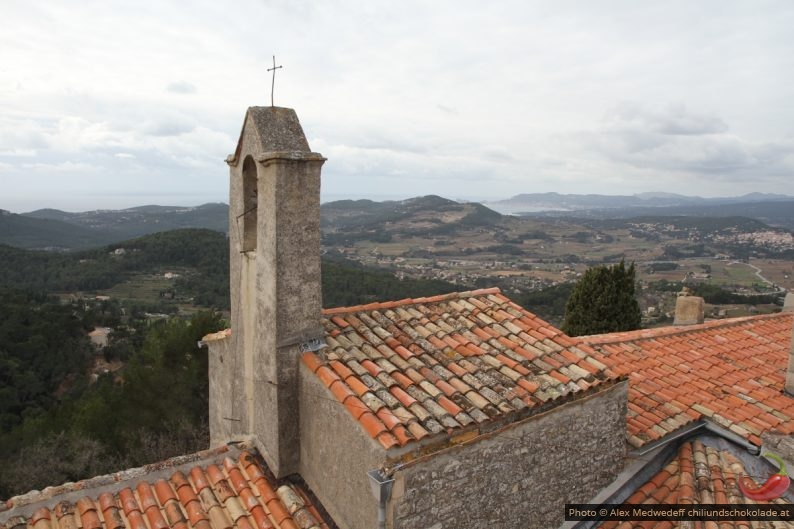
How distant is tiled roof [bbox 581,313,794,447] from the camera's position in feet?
21.7

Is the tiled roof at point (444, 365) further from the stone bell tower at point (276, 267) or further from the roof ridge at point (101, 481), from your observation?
the roof ridge at point (101, 481)

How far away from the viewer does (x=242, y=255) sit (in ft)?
18.8

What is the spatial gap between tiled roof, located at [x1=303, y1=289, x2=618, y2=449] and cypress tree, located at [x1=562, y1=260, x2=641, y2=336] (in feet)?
45.6

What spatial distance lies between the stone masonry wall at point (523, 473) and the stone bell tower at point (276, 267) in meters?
1.65

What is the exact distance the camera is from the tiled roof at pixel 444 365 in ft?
14.7

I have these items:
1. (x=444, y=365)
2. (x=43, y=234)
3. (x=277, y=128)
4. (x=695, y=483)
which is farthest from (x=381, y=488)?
(x=43, y=234)

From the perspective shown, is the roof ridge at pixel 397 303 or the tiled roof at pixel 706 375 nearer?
the roof ridge at pixel 397 303

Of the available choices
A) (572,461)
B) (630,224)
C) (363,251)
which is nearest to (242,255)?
(572,461)

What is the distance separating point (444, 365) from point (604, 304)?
1587cm

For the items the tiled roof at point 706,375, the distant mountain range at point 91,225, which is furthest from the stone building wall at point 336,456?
the distant mountain range at point 91,225

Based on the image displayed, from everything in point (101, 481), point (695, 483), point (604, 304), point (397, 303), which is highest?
point (397, 303)

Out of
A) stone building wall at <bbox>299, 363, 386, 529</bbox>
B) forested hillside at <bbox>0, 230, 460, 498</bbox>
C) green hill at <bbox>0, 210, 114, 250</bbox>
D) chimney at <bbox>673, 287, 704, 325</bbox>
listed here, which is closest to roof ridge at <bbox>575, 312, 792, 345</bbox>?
chimney at <bbox>673, 287, 704, 325</bbox>

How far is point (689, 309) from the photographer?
472 inches

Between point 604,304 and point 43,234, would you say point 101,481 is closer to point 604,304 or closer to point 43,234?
point 604,304
